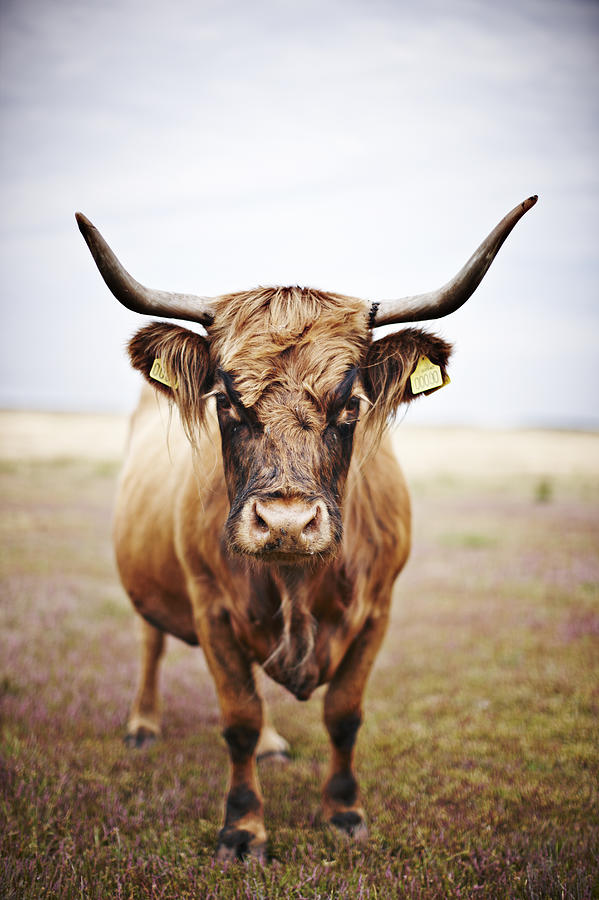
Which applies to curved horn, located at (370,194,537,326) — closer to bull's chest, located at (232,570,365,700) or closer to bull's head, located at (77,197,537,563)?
bull's head, located at (77,197,537,563)

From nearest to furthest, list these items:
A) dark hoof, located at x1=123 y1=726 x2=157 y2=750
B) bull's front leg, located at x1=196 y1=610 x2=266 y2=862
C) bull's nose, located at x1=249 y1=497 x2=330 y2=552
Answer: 1. bull's nose, located at x1=249 y1=497 x2=330 y2=552
2. bull's front leg, located at x1=196 y1=610 x2=266 y2=862
3. dark hoof, located at x1=123 y1=726 x2=157 y2=750

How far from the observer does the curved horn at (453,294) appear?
2.24 m

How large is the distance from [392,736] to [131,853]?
7.66 ft

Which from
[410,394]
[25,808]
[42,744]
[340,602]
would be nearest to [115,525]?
[42,744]

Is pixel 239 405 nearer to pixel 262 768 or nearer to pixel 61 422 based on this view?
pixel 262 768

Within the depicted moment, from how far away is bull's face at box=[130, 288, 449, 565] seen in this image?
86.6 inches

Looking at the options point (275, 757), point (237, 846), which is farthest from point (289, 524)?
point (275, 757)

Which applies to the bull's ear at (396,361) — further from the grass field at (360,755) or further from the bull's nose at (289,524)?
the grass field at (360,755)

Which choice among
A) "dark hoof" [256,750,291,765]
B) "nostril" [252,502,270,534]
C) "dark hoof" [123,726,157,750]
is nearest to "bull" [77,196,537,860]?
"nostril" [252,502,270,534]

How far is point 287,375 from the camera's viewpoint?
241 centimetres

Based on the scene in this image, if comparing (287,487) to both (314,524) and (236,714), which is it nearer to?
(314,524)

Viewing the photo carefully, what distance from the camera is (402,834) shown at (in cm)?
308

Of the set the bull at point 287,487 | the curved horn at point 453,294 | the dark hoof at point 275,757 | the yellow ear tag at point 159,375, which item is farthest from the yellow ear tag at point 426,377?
the dark hoof at point 275,757

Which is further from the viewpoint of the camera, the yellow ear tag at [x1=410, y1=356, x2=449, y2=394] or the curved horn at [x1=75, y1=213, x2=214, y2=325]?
the yellow ear tag at [x1=410, y1=356, x2=449, y2=394]
